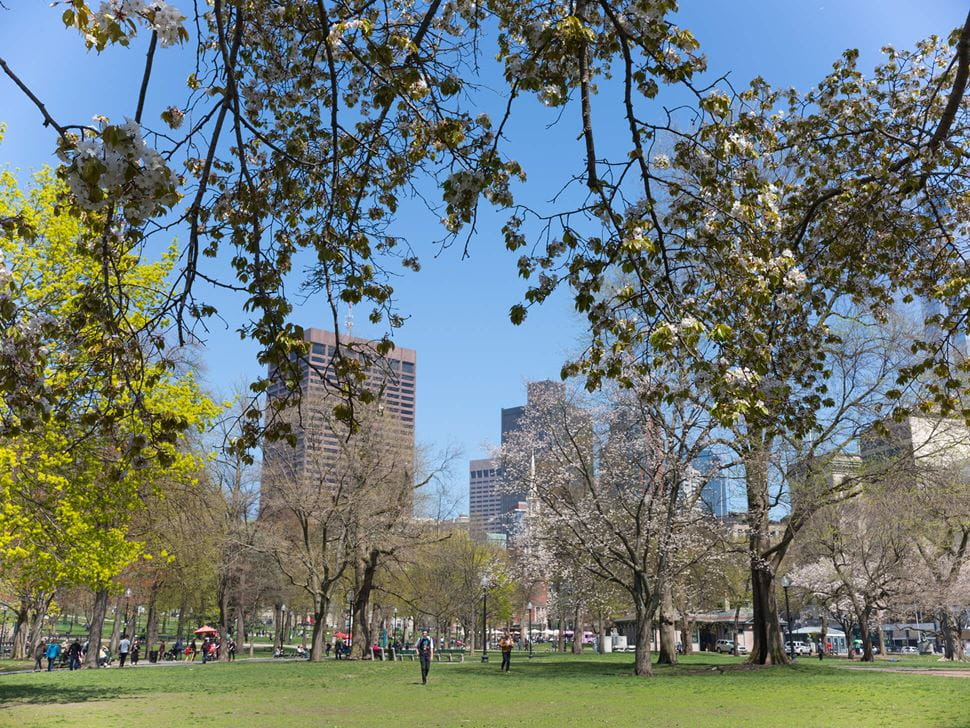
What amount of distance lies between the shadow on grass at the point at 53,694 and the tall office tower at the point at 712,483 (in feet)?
56.0

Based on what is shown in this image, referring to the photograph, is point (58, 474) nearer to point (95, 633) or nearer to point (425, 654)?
point (425, 654)

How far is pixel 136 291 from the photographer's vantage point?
54.4ft

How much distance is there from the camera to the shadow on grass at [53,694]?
17.1 m

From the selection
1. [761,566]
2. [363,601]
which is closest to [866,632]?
[761,566]

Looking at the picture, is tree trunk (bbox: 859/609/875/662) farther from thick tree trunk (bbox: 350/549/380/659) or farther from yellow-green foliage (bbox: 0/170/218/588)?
yellow-green foliage (bbox: 0/170/218/588)

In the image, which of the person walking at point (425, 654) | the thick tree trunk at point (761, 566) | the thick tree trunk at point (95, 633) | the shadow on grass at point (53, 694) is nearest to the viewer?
the shadow on grass at point (53, 694)

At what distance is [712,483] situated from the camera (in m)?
27.7

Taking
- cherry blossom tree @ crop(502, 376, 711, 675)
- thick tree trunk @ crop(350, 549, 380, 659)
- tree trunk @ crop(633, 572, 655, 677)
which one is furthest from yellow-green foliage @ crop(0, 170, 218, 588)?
thick tree trunk @ crop(350, 549, 380, 659)

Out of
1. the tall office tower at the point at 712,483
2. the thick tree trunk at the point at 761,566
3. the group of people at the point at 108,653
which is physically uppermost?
the tall office tower at the point at 712,483

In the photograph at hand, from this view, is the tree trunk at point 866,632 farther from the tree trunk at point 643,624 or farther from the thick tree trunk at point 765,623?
the tree trunk at point 643,624

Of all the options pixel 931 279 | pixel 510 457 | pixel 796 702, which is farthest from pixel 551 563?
pixel 931 279

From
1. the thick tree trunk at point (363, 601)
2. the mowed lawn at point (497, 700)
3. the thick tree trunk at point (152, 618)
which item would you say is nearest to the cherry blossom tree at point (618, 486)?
the mowed lawn at point (497, 700)

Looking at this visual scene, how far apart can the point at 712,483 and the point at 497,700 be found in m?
13.3

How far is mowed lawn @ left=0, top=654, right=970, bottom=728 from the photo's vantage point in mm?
13164
